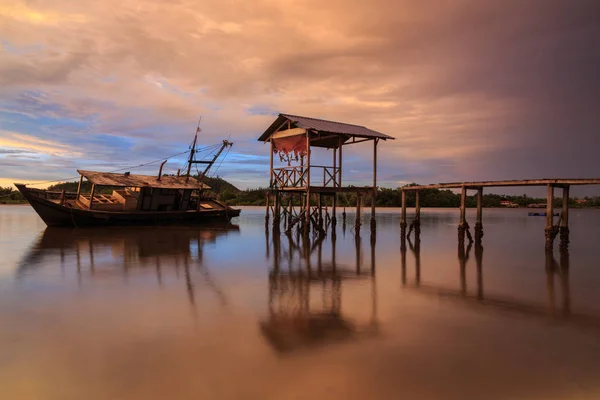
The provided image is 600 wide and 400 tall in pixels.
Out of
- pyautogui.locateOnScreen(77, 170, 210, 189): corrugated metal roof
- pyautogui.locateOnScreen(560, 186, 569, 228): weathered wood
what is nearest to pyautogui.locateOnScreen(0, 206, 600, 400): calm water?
pyautogui.locateOnScreen(560, 186, 569, 228): weathered wood

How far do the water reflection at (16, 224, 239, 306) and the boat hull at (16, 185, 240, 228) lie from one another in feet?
6.67

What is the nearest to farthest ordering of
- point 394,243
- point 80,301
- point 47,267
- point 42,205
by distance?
point 80,301, point 47,267, point 394,243, point 42,205

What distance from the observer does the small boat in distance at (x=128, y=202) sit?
970 inches

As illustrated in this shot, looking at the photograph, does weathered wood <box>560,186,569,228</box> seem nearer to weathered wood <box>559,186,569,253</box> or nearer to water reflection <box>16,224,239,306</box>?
weathered wood <box>559,186,569,253</box>

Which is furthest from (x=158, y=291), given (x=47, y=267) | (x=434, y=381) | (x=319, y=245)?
(x=319, y=245)

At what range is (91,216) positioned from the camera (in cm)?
2484

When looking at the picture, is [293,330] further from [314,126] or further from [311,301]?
[314,126]

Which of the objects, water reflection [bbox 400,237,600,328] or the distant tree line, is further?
the distant tree line

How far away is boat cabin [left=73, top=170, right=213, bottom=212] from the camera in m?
25.6

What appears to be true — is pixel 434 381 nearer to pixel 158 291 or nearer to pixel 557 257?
pixel 158 291

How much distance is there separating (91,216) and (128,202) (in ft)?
9.28

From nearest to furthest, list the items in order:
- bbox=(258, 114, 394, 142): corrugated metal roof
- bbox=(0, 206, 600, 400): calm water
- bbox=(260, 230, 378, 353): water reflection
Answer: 1. bbox=(0, 206, 600, 400): calm water
2. bbox=(260, 230, 378, 353): water reflection
3. bbox=(258, 114, 394, 142): corrugated metal roof

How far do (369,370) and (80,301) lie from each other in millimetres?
6292

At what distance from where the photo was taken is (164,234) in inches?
894
